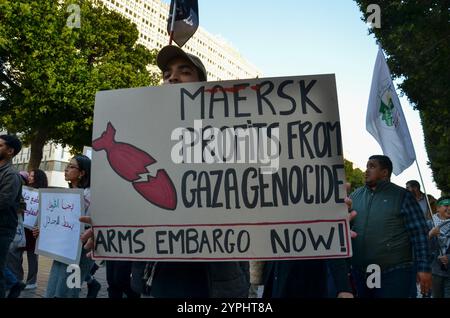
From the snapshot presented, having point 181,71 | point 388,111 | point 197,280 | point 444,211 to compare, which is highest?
point 388,111

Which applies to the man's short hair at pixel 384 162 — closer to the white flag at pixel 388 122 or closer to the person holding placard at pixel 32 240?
the white flag at pixel 388 122

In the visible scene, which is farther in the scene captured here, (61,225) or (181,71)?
(61,225)

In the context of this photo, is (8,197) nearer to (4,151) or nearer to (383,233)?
(4,151)

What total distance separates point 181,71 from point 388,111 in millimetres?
2243

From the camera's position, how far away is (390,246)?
12.3ft

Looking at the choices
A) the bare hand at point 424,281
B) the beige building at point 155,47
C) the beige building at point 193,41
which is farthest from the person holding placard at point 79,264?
the beige building at point 193,41

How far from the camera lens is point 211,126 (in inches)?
84.1

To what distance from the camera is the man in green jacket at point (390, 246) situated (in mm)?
3678

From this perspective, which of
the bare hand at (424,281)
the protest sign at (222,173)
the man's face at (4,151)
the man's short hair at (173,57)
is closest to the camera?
the protest sign at (222,173)

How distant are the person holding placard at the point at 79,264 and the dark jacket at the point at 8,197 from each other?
1.51 ft

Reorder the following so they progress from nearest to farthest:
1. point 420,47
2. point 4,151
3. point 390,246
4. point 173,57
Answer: point 173,57
point 390,246
point 4,151
point 420,47

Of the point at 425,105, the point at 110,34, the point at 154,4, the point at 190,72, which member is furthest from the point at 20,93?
the point at 154,4

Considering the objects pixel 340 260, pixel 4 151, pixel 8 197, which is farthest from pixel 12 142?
pixel 340 260
